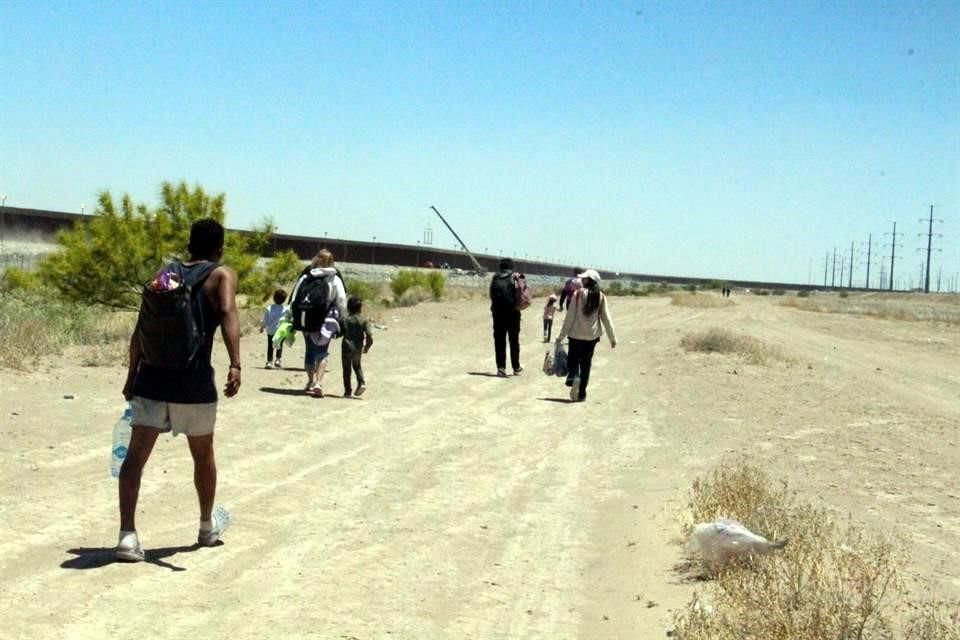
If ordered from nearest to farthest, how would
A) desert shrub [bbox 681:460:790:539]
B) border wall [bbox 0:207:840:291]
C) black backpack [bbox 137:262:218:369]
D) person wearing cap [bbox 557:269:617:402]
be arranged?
black backpack [bbox 137:262:218:369] → desert shrub [bbox 681:460:790:539] → person wearing cap [bbox 557:269:617:402] → border wall [bbox 0:207:840:291]

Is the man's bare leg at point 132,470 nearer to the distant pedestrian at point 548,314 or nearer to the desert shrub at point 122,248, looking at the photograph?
the desert shrub at point 122,248

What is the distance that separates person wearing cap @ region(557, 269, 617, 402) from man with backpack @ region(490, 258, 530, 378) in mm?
3069

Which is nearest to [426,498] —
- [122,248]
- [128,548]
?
[128,548]

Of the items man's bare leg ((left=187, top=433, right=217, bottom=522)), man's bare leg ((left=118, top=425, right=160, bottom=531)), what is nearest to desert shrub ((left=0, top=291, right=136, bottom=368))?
man's bare leg ((left=187, top=433, right=217, bottom=522))

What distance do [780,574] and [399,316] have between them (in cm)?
3326

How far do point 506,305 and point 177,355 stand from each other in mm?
14130

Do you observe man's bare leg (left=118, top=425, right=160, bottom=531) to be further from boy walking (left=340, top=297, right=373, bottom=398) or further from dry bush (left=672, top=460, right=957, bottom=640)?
boy walking (left=340, top=297, right=373, bottom=398)

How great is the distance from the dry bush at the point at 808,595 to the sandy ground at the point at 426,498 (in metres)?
0.39

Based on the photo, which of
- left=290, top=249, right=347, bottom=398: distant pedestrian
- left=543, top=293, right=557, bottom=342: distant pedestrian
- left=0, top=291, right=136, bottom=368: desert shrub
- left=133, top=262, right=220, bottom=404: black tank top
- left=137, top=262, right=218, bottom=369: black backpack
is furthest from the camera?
left=543, top=293, right=557, bottom=342: distant pedestrian

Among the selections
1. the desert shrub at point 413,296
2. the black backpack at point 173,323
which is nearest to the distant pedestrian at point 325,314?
the black backpack at point 173,323

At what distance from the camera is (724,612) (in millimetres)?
6438

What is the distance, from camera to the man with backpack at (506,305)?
21.2 m

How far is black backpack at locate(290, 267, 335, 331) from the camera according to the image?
16391mm

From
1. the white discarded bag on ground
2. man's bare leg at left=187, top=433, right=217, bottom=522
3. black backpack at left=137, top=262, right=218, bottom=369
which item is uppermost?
black backpack at left=137, top=262, right=218, bottom=369
